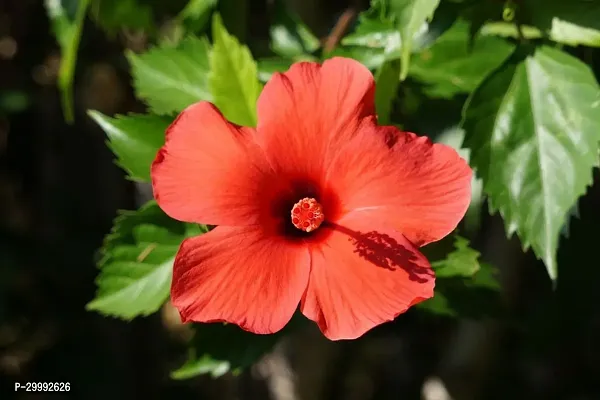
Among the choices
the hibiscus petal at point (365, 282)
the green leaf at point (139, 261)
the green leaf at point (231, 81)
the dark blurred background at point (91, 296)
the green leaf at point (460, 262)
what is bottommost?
the dark blurred background at point (91, 296)

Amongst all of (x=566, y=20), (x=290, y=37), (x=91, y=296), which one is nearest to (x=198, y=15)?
(x=290, y=37)

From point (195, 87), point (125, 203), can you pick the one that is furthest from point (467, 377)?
point (125, 203)

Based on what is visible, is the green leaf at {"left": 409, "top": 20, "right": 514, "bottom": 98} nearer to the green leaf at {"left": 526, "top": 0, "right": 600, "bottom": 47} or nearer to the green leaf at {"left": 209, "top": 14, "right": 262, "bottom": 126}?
the green leaf at {"left": 526, "top": 0, "right": 600, "bottom": 47}

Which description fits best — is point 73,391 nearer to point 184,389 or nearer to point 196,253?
point 184,389

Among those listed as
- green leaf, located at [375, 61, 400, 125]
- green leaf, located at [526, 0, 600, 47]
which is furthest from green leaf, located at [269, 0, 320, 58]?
green leaf, located at [526, 0, 600, 47]

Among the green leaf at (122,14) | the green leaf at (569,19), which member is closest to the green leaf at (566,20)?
the green leaf at (569,19)

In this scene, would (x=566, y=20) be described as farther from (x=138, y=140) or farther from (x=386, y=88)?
(x=138, y=140)

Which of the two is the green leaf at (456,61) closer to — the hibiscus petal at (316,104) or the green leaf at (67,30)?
the hibiscus petal at (316,104)
